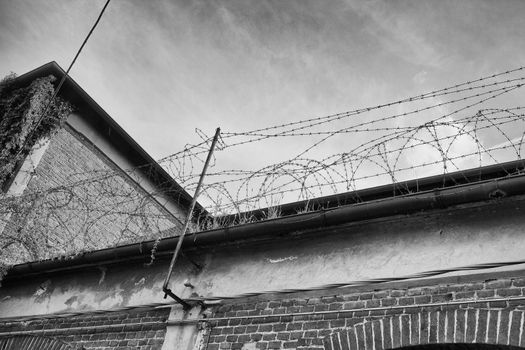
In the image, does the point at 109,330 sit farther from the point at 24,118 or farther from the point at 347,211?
the point at 24,118

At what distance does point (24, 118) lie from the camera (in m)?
10.5

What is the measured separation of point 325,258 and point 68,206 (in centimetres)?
687

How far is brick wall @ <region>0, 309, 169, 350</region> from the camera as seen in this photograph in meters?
5.68

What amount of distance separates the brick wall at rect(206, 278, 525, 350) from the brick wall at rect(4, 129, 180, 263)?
12.6 ft

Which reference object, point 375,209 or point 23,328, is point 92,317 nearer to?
point 23,328

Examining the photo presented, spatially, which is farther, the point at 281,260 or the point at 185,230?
the point at 185,230

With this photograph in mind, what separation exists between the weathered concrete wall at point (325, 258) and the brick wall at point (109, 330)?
193 millimetres

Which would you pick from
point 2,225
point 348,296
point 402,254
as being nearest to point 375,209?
point 402,254

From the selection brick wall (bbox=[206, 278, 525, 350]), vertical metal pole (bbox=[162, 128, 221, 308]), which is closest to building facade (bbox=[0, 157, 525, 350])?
brick wall (bbox=[206, 278, 525, 350])

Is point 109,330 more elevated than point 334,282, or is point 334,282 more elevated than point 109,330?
point 334,282

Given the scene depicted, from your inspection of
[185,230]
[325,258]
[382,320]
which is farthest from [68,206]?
[382,320]

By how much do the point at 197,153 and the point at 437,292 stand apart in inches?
139

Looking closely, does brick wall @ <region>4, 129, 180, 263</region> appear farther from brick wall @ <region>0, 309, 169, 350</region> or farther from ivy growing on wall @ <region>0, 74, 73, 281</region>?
brick wall @ <region>0, 309, 169, 350</region>

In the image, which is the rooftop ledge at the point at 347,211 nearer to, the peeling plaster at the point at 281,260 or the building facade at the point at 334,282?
the building facade at the point at 334,282
